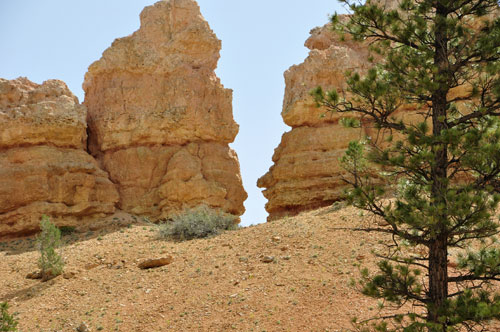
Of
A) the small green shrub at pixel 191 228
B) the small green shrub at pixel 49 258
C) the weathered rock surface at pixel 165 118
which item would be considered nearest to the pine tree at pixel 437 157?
the small green shrub at pixel 191 228

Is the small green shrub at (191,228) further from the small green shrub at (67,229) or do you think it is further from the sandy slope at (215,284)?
the small green shrub at (67,229)

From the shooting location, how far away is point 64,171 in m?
19.8

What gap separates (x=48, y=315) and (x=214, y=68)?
1544 cm

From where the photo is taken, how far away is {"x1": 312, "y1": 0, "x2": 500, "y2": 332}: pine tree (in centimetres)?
646

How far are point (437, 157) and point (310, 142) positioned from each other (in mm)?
13299

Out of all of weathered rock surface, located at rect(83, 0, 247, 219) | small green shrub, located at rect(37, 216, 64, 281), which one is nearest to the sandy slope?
small green shrub, located at rect(37, 216, 64, 281)

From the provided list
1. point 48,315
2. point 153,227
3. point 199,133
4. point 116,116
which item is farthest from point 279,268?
point 116,116

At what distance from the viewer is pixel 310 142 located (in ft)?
66.9

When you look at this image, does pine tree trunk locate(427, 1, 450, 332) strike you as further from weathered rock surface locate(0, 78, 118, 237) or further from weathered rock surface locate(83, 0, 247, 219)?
weathered rock surface locate(0, 78, 118, 237)

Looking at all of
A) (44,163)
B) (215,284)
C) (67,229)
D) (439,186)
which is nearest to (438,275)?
(439,186)

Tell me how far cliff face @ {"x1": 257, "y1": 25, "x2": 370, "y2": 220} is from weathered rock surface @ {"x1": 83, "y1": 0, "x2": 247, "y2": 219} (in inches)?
→ 98.6

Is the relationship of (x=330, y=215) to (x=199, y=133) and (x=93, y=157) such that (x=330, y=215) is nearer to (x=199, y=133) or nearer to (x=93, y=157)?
(x=199, y=133)

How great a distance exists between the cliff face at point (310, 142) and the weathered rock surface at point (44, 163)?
7083 millimetres

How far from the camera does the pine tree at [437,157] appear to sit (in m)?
6.46
